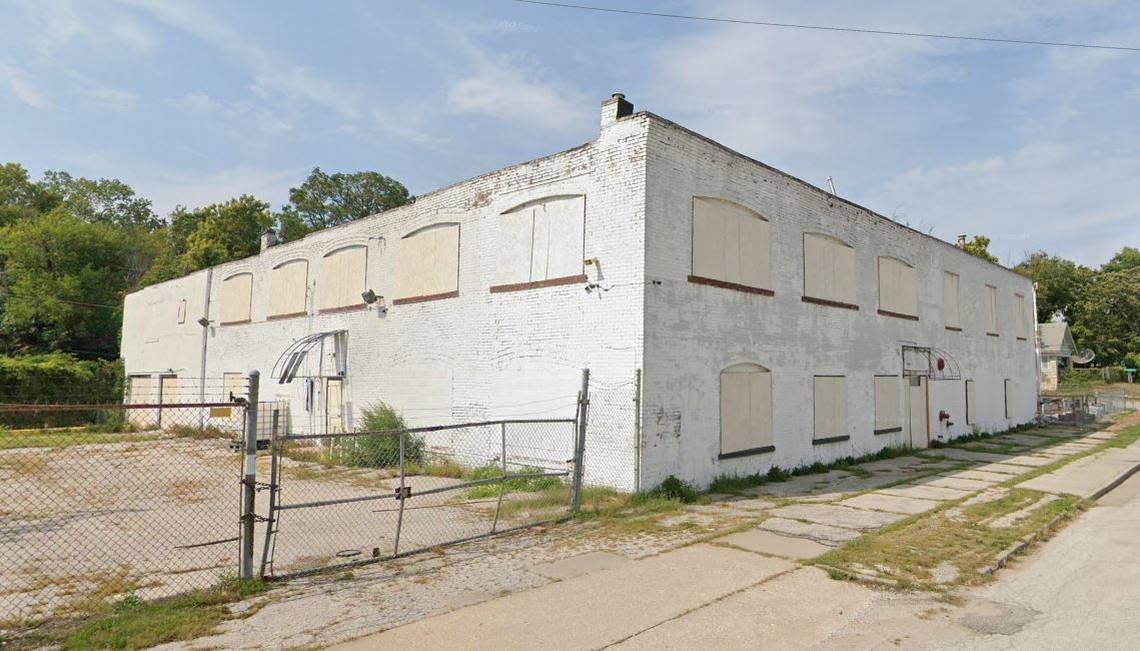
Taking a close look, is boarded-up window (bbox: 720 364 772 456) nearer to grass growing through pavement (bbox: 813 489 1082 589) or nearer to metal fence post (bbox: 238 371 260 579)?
grass growing through pavement (bbox: 813 489 1082 589)

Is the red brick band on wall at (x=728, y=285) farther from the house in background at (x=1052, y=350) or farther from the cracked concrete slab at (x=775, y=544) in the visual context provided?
the house in background at (x=1052, y=350)

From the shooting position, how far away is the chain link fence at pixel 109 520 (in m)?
6.34

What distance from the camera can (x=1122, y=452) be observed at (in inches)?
711

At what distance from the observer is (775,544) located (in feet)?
26.7

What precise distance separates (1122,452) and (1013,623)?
1696cm

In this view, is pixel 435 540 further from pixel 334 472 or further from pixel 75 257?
pixel 75 257

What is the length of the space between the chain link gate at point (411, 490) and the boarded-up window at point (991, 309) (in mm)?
19140

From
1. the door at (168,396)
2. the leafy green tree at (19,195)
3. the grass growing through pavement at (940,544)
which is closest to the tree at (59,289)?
the leafy green tree at (19,195)

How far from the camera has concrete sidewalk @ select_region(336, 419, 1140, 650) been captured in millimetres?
5238

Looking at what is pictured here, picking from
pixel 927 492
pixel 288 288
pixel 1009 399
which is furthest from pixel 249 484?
pixel 1009 399

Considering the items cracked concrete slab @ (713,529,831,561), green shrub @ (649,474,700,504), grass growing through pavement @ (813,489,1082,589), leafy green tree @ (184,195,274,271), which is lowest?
cracked concrete slab @ (713,529,831,561)

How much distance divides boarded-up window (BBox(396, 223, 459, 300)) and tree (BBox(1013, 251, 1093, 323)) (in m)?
67.5

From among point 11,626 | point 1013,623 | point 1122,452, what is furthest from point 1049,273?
point 11,626

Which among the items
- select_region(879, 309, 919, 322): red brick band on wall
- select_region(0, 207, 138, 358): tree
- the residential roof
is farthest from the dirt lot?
the residential roof
